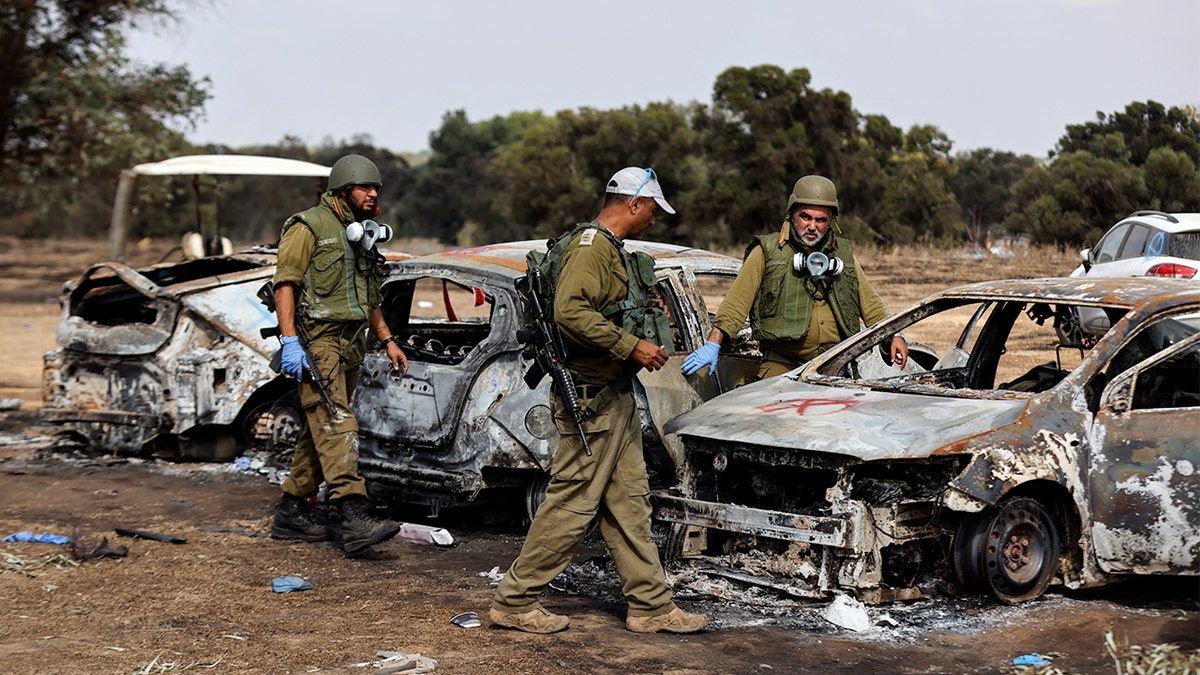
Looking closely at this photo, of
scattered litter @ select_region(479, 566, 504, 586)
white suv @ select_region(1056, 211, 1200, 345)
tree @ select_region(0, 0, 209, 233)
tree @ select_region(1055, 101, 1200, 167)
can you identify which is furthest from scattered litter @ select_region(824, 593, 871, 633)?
tree @ select_region(0, 0, 209, 233)

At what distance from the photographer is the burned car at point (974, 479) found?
5.59 m

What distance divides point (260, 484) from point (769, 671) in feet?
17.5

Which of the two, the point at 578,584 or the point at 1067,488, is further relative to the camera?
the point at 578,584

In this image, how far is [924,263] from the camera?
13297mm

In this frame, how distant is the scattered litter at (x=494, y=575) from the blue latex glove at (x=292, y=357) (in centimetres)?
142

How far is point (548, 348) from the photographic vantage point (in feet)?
18.3

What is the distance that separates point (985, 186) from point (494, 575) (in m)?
9.87

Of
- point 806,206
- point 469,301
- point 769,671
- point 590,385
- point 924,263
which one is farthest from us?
point 469,301

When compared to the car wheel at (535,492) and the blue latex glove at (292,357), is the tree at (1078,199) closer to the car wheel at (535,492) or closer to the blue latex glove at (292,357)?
the car wheel at (535,492)

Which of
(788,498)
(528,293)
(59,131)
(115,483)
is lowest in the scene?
(115,483)

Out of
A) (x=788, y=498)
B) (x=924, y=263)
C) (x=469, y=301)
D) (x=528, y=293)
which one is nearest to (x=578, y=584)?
(x=788, y=498)

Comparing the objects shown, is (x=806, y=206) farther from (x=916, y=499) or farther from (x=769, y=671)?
(x=769, y=671)

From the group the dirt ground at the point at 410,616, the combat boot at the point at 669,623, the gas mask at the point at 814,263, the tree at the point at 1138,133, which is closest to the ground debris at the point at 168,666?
the dirt ground at the point at 410,616

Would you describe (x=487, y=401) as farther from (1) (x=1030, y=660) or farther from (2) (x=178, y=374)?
(2) (x=178, y=374)
